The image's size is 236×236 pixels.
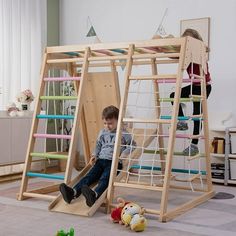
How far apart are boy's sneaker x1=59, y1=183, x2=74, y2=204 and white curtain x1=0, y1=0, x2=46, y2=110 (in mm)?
2606

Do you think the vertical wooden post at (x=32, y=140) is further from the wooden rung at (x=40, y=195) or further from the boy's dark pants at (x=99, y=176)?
the boy's dark pants at (x=99, y=176)

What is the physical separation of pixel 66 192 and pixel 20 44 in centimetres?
318

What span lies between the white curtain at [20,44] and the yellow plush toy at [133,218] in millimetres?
3220

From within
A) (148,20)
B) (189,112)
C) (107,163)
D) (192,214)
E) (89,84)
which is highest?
(148,20)

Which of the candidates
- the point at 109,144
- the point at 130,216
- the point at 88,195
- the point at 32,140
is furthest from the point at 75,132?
the point at 130,216

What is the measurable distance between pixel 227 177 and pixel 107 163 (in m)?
1.74

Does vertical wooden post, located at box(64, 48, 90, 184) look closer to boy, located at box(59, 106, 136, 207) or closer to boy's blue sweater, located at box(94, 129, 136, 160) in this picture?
boy, located at box(59, 106, 136, 207)

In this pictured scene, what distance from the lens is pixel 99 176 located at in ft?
13.6

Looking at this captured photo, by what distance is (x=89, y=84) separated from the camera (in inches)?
206

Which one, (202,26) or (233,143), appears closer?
(233,143)

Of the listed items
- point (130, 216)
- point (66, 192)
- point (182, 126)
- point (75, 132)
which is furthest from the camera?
point (182, 126)

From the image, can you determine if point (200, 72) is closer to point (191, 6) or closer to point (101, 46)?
point (101, 46)

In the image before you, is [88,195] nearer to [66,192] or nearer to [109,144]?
[66,192]

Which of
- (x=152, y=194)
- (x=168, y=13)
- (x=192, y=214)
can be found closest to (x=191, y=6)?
(x=168, y=13)
